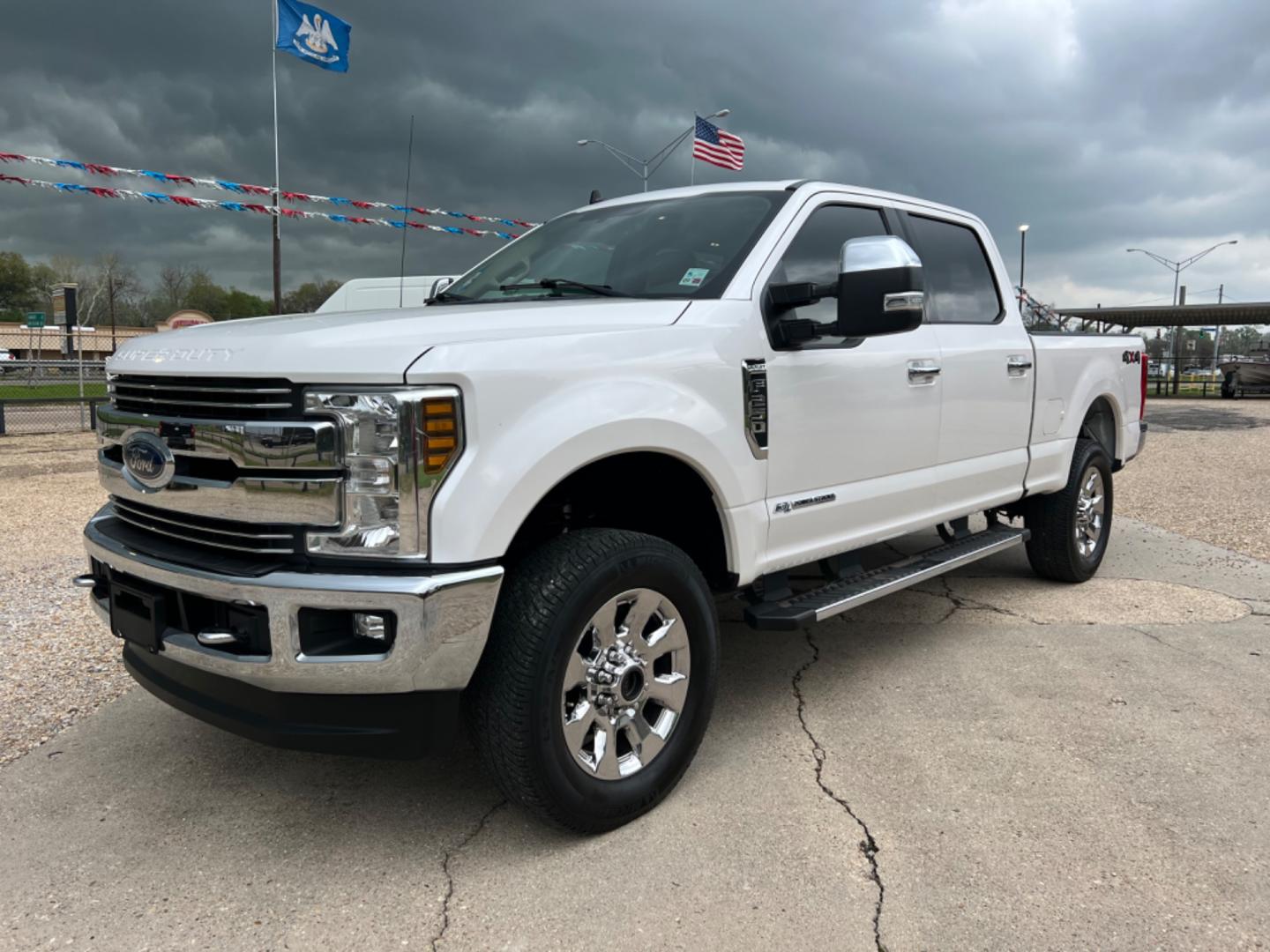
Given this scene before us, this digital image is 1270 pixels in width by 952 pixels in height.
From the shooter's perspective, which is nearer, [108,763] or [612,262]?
[108,763]

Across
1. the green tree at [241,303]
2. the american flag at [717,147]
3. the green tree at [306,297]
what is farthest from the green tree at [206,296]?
the american flag at [717,147]

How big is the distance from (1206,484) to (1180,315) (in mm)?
27130

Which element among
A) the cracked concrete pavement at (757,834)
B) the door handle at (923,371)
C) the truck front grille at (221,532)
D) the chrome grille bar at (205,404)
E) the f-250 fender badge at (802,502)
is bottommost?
the cracked concrete pavement at (757,834)

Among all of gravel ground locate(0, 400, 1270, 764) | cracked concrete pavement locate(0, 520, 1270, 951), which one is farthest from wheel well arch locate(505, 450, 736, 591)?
gravel ground locate(0, 400, 1270, 764)

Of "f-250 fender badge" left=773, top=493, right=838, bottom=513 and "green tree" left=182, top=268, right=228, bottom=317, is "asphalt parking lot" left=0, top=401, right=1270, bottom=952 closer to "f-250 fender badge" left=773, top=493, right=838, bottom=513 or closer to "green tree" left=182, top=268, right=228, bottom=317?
"f-250 fender badge" left=773, top=493, right=838, bottom=513

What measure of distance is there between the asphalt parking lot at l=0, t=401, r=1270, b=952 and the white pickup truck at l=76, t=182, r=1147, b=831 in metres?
0.31

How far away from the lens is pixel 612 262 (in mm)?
3602

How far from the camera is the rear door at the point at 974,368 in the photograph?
13.6 feet

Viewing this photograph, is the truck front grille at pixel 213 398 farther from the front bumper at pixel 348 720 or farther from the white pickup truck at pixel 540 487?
the front bumper at pixel 348 720

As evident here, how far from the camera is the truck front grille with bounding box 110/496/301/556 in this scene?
2.35 metres

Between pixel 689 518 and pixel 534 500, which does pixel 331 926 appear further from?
pixel 689 518

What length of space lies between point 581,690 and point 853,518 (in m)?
1.47

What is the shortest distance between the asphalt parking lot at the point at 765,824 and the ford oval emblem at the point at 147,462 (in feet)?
3.42

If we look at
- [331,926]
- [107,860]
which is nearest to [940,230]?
[331,926]
